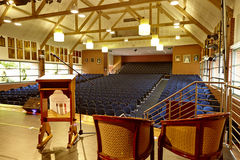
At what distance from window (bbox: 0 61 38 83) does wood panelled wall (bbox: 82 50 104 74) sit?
19.1 ft

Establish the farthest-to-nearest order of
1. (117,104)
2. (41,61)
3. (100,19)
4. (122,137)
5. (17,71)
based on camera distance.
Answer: (100,19) → (41,61) → (17,71) → (117,104) → (122,137)

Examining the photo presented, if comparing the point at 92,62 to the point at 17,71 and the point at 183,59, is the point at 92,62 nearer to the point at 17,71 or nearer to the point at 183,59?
the point at 17,71

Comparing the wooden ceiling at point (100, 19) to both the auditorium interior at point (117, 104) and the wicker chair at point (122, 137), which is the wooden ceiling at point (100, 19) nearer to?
the auditorium interior at point (117, 104)

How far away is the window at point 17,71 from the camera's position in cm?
975

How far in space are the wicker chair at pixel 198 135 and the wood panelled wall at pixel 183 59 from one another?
13.4 meters

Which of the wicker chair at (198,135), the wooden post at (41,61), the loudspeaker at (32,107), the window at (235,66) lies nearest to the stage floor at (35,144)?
the loudspeaker at (32,107)

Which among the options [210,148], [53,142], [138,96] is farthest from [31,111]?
[138,96]

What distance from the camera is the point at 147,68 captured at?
1931 centimetres

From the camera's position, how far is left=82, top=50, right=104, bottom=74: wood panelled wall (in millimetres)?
16641

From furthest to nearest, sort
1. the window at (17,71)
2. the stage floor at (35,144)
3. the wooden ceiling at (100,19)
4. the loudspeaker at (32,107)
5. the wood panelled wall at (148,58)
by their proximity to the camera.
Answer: the wood panelled wall at (148,58) < the window at (17,71) < the wooden ceiling at (100,19) < the loudspeaker at (32,107) < the stage floor at (35,144)

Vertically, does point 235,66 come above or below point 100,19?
below

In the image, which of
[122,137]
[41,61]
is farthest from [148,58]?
[122,137]

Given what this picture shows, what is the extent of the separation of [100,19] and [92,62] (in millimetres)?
5762

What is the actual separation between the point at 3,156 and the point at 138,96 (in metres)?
5.56
